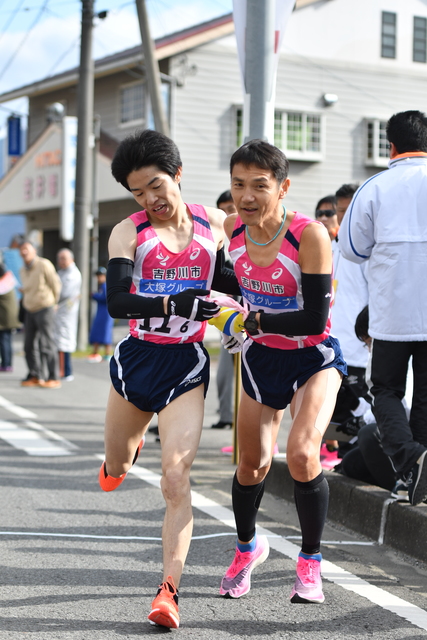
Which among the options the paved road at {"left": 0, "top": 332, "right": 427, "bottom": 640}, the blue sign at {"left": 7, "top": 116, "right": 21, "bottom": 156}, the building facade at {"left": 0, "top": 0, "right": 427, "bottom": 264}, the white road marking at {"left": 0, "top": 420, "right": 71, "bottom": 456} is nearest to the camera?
the paved road at {"left": 0, "top": 332, "right": 427, "bottom": 640}

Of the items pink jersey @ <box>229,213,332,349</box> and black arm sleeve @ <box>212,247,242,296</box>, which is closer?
pink jersey @ <box>229,213,332,349</box>

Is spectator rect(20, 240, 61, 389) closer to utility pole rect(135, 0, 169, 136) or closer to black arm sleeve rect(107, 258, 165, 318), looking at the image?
utility pole rect(135, 0, 169, 136)

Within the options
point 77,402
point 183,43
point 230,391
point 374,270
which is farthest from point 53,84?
point 374,270

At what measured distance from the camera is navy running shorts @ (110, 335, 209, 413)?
12.7 feet

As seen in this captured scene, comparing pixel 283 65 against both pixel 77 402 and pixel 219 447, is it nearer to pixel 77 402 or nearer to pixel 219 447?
pixel 77 402

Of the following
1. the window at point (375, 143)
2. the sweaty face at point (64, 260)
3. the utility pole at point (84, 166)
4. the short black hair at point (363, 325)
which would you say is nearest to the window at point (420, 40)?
the window at point (375, 143)

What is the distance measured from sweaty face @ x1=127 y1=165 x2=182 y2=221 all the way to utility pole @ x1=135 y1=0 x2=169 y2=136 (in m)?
11.9

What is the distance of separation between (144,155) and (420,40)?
2561 cm

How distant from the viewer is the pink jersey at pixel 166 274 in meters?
3.93

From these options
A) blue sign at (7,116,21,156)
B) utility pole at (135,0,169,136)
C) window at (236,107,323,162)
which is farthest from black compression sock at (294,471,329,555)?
blue sign at (7,116,21,156)

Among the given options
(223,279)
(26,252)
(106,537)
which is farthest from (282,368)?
(26,252)

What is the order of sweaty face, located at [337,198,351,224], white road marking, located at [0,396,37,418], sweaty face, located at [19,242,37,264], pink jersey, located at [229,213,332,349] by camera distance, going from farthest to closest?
sweaty face, located at [19,242,37,264] < white road marking, located at [0,396,37,418] < sweaty face, located at [337,198,351,224] < pink jersey, located at [229,213,332,349]

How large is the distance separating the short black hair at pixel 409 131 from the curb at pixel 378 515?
75.9 inches

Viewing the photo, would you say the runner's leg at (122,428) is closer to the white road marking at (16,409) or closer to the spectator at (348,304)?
the spectator at (348,304)
